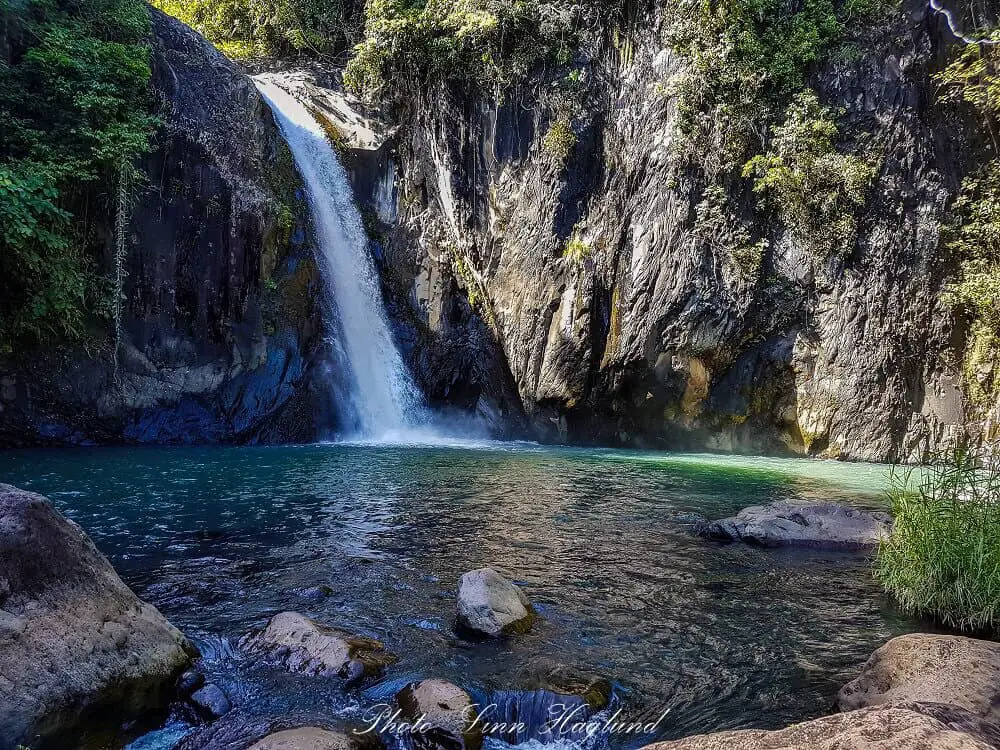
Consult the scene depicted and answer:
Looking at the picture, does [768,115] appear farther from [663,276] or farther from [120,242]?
[120,242]

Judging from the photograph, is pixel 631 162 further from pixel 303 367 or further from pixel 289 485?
pixel 289 485

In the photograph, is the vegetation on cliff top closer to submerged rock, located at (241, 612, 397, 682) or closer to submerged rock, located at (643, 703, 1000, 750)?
submerged rock, located at (241, 612, 397, 682)

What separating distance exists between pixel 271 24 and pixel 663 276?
18902 mm

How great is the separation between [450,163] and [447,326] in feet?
17.9

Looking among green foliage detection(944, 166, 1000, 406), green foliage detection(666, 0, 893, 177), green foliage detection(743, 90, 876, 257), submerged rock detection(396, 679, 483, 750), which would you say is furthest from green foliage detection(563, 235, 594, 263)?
submerged rock detection(396, 679, 483, 750)

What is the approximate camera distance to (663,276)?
59.3 ft

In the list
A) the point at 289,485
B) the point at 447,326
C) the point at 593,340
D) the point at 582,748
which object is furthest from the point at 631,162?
the point at 582,748

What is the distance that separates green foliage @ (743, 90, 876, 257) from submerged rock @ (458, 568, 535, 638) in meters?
15.7

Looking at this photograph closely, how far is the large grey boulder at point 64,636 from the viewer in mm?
3373

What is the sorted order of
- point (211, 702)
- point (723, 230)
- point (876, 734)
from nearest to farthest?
point (876, 734)
point (211, 702)
point (723, 230)

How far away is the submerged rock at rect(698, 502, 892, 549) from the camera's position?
308 inches

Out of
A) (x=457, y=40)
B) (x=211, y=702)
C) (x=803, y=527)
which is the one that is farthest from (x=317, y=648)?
(x=457, y=40)

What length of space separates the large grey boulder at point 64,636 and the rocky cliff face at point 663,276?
1541 centimetres

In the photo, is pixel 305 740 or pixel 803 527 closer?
pixel 305 740
